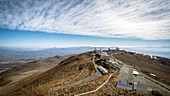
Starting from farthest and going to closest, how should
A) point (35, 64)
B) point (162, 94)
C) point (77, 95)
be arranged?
1. point (35, 64)
2. point (162, 94)
3. point (77, 95)

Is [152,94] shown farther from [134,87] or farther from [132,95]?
[132,95]

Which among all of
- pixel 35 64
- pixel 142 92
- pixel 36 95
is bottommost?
pixel 35 64

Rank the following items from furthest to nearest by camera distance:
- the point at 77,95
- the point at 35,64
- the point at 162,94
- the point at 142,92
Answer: the point at 35,64, the point at 162,94, the point at 142,92, the point at 77,95

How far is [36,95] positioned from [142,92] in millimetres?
17238

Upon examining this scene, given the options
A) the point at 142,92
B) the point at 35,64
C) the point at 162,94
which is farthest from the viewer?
the point at 35,64

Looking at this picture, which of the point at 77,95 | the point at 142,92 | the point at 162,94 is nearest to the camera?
the point at 77,95

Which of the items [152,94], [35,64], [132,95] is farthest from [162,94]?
[35,64]

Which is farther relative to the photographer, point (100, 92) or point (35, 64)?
point (35, 64)

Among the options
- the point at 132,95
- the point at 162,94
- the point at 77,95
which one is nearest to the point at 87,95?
the point at 77,95

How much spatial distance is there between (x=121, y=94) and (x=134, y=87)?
3.71m

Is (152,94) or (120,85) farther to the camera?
(120,85)

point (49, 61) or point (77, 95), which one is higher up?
point (77, 95)

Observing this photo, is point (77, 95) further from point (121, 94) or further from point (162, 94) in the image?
point (162, 94)

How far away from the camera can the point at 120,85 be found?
20828 millimetres
